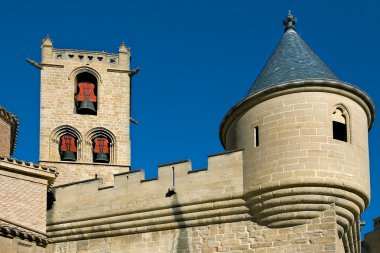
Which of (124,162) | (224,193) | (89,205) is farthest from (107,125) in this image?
(224,193)

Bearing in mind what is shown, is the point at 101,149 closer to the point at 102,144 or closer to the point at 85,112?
the point at 102,144

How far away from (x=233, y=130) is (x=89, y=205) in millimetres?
4428

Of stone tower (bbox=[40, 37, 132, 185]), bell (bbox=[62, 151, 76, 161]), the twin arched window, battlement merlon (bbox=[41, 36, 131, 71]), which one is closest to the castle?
stone tower (bbox=[40, 37, 132, 185])

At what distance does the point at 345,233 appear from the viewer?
72.8 ft

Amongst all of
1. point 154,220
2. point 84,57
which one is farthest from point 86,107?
point 154,220

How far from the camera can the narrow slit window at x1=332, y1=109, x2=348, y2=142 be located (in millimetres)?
22078

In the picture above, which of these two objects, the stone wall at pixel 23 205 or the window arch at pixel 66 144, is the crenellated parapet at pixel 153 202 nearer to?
the stone wall at pixel 23 205

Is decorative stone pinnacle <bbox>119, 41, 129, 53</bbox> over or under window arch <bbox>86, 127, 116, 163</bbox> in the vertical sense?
over

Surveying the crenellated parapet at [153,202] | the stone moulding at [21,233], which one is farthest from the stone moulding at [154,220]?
the stone moulding at [21,233]

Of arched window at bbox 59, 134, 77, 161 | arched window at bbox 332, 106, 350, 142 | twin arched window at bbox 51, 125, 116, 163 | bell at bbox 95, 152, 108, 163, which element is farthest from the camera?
bell at bbox 95, 152, 108, 163

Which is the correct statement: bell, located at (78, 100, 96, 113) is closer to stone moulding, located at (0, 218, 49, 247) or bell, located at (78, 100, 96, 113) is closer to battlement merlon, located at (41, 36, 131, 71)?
battlement merlon, located at (41, 36, 131, 71)

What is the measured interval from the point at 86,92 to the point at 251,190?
18017mm

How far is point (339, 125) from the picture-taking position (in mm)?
22281

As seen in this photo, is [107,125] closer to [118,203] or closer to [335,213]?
[118,203]
